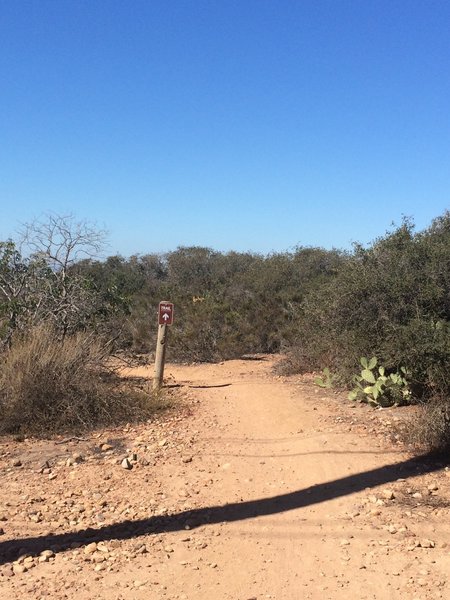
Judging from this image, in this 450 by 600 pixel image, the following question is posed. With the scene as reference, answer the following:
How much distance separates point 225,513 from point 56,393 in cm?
298

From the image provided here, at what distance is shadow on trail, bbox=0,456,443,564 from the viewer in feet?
13.1

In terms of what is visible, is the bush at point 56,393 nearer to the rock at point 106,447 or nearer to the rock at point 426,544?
the rock at point 106,447

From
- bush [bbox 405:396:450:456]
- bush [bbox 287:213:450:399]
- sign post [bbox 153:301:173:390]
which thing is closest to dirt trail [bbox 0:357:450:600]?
bush [bbox 405:396:450:456]

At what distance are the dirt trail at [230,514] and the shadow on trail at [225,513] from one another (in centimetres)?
1

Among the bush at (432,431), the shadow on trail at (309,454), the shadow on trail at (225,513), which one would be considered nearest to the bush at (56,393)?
the shadow on trail at (309,454)

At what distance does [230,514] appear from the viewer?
4441 millimetres

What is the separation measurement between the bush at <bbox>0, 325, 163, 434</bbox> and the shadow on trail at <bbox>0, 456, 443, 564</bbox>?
7.78 ft

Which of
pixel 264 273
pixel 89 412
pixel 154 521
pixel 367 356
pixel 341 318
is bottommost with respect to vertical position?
pixel 154 521

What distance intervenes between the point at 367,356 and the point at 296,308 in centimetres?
515

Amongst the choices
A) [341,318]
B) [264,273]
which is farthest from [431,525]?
[264,273]

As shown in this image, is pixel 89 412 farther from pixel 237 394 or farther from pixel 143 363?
pixel 143 363

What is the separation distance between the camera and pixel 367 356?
7.85 meters

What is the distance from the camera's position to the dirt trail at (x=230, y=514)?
3500mm

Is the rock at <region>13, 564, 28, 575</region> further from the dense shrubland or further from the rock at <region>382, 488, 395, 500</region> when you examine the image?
Result: the dense shrubland
